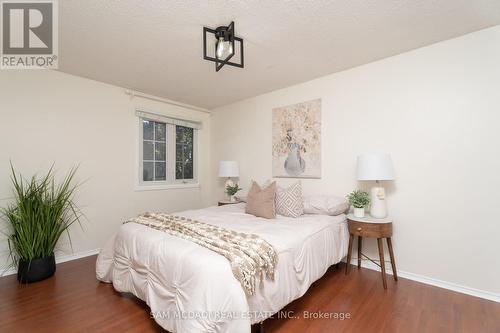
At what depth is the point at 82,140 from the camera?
296 centimetres

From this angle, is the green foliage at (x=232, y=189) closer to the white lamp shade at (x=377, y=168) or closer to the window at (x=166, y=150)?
the window at (x=166, y=150)

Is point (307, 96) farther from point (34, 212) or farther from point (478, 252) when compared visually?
point (34, 212)

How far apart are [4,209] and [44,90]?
1397mm

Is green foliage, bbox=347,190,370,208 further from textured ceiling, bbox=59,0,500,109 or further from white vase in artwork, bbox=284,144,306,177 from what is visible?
textured ceiling, bbox=59,0,500,109

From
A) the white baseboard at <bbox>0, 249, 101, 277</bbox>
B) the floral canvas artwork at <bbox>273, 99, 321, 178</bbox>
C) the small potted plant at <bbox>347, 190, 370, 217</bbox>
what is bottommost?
the white baseboard at <bbox>0, 249, 101, 277</bbox>

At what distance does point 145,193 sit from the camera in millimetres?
3561

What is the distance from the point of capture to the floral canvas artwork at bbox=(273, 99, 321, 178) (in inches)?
117

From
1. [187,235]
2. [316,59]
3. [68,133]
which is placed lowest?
[187,235]

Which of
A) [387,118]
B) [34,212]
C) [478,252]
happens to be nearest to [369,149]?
[387,118]

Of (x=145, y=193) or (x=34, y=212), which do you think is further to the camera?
(x=145, y=193)

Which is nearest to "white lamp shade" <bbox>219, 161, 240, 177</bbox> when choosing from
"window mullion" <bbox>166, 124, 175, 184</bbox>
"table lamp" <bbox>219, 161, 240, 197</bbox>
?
"table lamp" <bbox>219, 161, 240, 197</bbox>

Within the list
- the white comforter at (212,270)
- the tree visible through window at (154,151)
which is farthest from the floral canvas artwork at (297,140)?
the tree visible through window at (154,151)

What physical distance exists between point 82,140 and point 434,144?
4096mm

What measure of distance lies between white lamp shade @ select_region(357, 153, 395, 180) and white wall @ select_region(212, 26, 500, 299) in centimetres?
29
